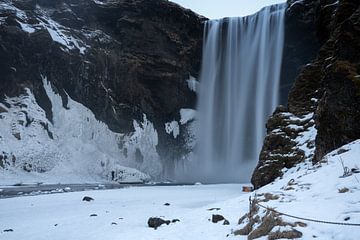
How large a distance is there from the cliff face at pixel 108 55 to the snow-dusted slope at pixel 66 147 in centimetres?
156

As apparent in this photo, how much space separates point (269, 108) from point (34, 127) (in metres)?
31.0

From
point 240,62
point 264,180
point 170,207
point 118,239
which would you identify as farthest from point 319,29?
point 240,62

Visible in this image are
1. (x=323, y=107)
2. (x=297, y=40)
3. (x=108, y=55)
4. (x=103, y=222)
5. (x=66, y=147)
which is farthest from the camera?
(x=108, y=55)

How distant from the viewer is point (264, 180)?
69.7 ft

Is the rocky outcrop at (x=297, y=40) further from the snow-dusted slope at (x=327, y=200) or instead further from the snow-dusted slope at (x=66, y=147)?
the snow-dusted slope at (x=327, y=200)

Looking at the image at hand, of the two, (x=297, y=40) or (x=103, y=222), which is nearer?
(x=103, y=222)

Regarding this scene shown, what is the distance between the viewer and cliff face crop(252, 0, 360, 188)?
1589cm

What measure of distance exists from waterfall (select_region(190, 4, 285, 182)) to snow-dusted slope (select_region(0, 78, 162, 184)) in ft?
31.7

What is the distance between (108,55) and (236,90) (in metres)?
20.3

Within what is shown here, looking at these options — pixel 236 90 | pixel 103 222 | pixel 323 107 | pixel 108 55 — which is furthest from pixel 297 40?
pixel 103 222

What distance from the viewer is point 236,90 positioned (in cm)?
5528

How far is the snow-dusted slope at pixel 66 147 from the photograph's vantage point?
135 ft

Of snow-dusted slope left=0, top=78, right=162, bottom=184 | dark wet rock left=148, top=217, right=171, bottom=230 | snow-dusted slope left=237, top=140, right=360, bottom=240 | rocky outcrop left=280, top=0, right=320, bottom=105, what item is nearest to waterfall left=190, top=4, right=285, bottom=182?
rocky outcrop left=280, top=0, right=320, bottom=105

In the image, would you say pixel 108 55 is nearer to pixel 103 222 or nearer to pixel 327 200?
pixel 103 222
